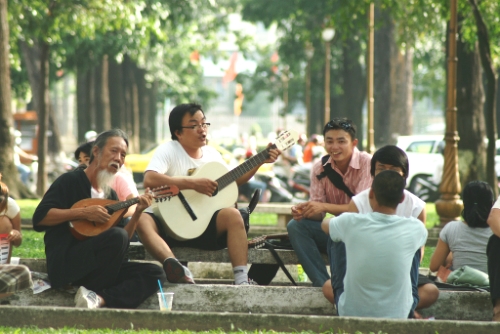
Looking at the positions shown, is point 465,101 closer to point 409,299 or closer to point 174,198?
point 174,198

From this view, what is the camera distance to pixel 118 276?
7.16 metres

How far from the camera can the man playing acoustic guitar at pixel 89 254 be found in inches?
273

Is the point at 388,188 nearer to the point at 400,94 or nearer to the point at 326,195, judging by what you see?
the point at 326,195

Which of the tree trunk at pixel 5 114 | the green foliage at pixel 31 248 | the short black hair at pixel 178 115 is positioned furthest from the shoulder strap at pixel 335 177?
the tree trunk at pixel 5 114

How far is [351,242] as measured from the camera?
5965mm

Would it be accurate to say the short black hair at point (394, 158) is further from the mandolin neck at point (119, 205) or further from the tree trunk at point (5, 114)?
the tree trunk at point (5, 114)

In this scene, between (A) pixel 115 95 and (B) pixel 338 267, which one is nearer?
(B) pixel 338 267

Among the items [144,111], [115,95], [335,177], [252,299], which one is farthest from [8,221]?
[144,111]

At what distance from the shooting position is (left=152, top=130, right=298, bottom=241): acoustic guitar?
25.6 ft

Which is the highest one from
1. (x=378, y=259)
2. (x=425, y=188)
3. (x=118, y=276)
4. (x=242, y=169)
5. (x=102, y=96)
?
(x=102, y=96)

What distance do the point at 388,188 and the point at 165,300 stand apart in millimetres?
1790


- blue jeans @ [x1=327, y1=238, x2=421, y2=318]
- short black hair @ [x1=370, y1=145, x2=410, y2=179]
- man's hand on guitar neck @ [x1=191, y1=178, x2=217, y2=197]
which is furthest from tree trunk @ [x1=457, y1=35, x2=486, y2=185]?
blue jeans @ [x1=327, y1=238, x2=421, y2=318]

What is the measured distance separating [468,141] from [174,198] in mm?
10920

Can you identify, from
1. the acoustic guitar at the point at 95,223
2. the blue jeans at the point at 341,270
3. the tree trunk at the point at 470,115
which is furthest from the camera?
the tree trunk at the point at 470,115
